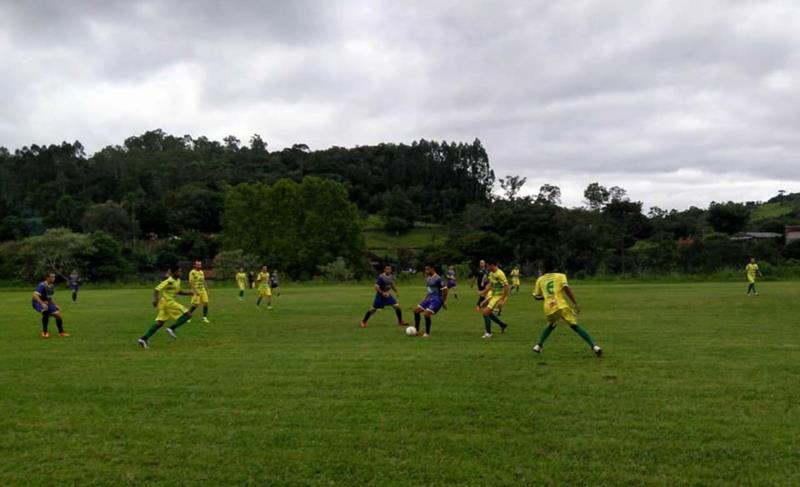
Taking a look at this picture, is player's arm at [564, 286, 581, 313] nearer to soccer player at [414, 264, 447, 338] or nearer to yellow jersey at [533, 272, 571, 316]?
yellow jersey at [533, 272, 571, 316]

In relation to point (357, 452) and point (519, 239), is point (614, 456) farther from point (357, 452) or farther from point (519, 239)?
point (519, 239)

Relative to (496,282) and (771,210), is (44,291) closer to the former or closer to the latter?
(496,282)

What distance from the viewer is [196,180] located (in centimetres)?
13275

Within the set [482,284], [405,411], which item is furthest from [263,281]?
[405,411]

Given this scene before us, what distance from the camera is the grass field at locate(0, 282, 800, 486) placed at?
19.9 feet

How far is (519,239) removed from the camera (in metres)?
68.4

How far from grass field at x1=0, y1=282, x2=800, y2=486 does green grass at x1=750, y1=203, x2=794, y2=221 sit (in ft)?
366

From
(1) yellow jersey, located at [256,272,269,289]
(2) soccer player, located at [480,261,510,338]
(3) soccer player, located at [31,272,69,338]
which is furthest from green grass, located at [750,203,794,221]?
(3) soccer player, located at [31,272,69,338]

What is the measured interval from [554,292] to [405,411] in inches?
212

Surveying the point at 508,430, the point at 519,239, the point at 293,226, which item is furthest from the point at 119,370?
the point at 293,226

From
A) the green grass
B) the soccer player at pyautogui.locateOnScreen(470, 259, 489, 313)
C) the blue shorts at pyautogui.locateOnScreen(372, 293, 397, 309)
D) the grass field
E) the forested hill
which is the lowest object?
the grass field

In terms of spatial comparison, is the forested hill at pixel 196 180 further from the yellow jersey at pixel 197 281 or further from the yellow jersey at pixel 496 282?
the yellow jersey at pixel 496 282

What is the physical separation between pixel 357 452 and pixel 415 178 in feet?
447

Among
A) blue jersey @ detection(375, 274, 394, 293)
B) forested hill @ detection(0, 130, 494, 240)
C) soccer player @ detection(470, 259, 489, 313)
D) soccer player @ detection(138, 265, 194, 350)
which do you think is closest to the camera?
soccer player @ detection(138, 265, 194, 350)
